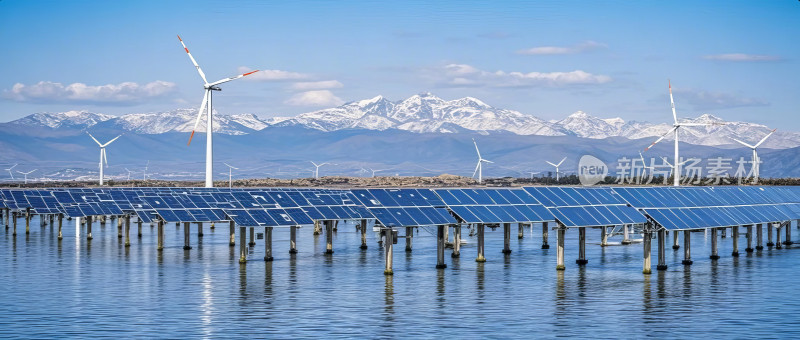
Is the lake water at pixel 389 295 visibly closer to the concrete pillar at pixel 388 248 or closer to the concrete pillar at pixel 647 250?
the concrete pillar at pixel 388 248

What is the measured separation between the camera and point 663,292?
6512cm

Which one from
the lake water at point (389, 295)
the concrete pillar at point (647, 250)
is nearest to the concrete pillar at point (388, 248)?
the lake water at point (389, 295)

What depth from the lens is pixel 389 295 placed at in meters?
64.6

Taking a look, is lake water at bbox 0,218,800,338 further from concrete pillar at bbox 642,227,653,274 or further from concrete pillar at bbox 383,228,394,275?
concrete pillar at bbox 642,227,653,274

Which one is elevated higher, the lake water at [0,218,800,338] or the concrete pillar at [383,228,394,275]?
the concrete pillar at [383,228,394,275]

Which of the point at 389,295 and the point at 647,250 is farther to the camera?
the point at 647,250

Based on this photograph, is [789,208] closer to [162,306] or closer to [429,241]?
[429,241]

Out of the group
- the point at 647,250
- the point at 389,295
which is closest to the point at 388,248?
the point at 389,295

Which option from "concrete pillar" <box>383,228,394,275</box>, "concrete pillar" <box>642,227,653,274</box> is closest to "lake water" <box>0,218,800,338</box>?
"concrete pillar" <box>383,228,394,275</box>

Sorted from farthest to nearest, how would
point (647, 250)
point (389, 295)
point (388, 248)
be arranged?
point (647, 250) → point (388, 248) → point (389, 295)

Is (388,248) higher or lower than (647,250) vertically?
higher

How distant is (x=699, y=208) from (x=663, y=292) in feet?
63.7

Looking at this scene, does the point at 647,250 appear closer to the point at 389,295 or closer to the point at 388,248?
the point at 388,248

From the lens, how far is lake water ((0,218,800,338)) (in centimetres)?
5212
